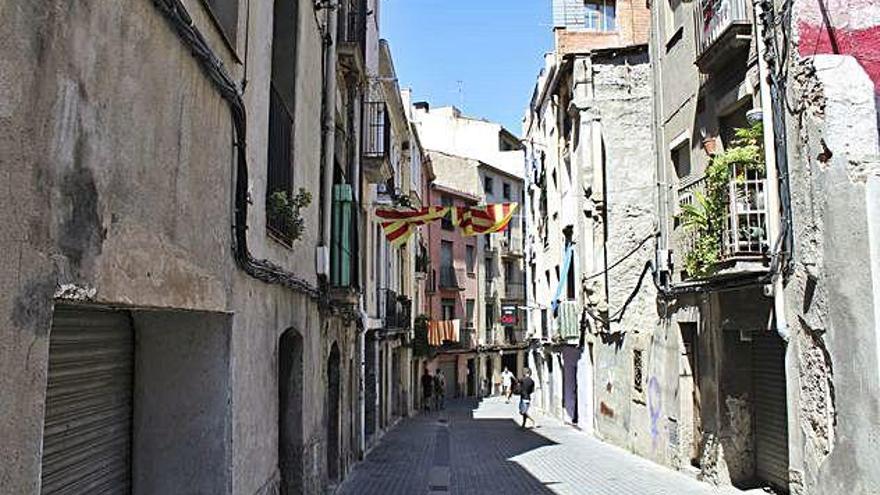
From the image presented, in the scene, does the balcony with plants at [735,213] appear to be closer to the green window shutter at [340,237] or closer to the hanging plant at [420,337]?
the green window shutter at [340,237]

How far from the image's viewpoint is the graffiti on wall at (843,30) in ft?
30.7

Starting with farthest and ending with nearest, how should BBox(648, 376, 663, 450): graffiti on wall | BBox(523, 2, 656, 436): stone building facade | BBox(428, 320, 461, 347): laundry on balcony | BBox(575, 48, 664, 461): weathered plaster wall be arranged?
BBox(428, 320, 461, 347): laundry on balcony
BBox(523, 2, 656, 436): stone building facade
BBox(575, 48, 664, 461): weathered plaster wall
BBox(648, 376, 663, 450): graffiti on wall

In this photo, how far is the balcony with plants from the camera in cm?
1073

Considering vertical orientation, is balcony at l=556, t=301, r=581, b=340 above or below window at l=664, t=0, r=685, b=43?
below

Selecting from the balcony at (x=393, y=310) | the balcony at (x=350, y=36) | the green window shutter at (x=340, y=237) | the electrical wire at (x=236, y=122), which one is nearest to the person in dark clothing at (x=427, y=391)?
the balcony at (x=393, y=310)

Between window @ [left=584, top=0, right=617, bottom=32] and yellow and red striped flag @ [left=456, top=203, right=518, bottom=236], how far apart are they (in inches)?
407

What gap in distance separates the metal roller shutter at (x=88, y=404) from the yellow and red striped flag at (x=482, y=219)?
1417 centimetres

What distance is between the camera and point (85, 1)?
3.38 m

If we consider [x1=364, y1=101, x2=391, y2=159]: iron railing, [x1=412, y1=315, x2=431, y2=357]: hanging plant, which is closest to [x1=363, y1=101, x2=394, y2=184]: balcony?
[x1=364, y1=101, x2=391, y2=159]: iron railing

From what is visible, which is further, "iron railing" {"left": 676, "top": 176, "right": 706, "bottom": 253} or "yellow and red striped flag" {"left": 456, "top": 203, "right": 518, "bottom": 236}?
"yellow and red striped flag" {"left": 456, "top": 203, "right": 518, "bottom": 236}

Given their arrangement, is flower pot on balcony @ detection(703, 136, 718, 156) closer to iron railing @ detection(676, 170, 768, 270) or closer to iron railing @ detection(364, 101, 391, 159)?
iron railing @ detection(676, 170, 768, 270)

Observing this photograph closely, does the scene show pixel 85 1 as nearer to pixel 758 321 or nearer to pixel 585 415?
pixel 758 321

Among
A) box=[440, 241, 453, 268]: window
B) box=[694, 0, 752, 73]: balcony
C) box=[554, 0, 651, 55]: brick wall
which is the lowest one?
box=[694, 0, 752, 73]: balcony

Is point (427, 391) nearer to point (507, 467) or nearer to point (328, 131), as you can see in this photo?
point (507, 467)
